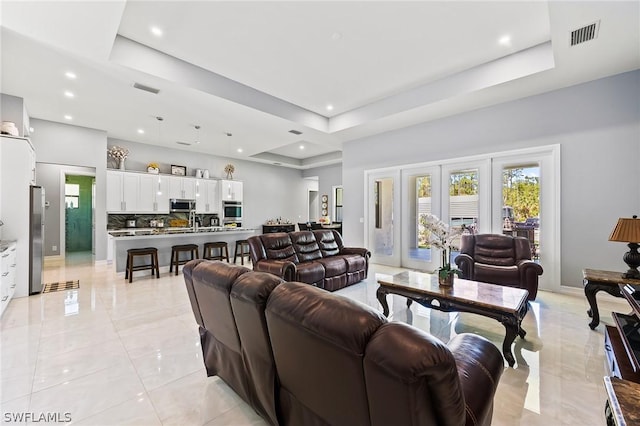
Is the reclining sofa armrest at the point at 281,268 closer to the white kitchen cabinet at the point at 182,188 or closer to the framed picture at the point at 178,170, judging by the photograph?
the white kitchen cabinet at the point at 182,188

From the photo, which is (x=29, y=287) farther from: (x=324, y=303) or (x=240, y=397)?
(x=324, y=303)

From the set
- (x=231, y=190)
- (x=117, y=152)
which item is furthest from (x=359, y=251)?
(x=117, y=152)

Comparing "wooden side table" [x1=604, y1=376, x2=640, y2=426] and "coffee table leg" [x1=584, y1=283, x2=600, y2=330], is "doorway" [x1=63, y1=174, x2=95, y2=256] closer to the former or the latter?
"wooden side table" [x1=604, y1=376, x2=640, y2=426]

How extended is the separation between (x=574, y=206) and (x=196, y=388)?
17.6 ft

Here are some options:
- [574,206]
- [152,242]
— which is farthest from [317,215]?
[574,206]

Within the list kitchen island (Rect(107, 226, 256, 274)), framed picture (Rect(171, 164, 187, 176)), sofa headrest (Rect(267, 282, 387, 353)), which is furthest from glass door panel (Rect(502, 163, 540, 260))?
framed picture (Rect(171, 164, 187, 176))

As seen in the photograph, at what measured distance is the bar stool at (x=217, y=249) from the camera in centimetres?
630

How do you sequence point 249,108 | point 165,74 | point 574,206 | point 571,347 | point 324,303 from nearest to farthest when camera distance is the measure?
point 324,303
point 571,347
point 165,74
point 574,206
point 249,108

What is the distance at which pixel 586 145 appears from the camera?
162 inches

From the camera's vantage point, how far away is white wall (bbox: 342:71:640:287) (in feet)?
12.6

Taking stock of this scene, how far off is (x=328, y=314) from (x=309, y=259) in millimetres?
3781

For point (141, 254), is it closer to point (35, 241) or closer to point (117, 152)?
point (35, 241)

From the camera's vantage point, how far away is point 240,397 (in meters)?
1.94

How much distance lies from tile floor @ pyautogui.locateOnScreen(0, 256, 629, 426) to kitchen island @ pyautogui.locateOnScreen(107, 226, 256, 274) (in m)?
1.38
